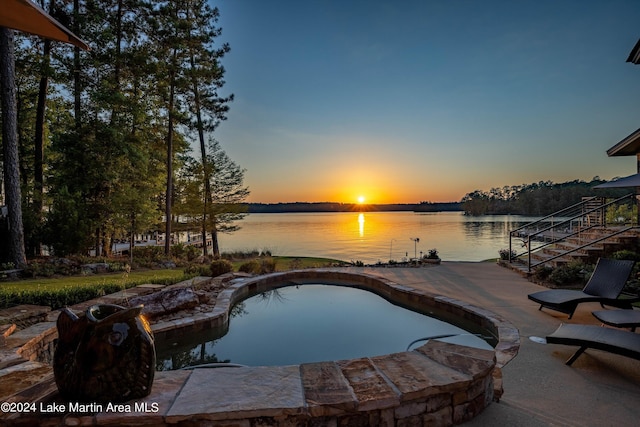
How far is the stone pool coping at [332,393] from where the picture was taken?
71.1 inches

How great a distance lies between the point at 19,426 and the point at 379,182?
24.2m

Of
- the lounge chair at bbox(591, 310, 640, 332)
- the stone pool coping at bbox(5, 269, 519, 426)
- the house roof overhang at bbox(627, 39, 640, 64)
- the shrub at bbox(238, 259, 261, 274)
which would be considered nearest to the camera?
the stone pool coping at bbox(5, 269, 519, 426)

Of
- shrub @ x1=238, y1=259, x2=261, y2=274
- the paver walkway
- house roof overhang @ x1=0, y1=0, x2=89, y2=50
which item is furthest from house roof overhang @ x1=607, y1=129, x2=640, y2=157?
house roof overhang @ x1=0, y1=0, x2=89, y2=50

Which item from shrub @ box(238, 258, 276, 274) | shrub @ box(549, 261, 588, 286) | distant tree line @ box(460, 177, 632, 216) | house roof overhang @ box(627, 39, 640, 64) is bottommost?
shrub @ box(238, 258, 276, 274)

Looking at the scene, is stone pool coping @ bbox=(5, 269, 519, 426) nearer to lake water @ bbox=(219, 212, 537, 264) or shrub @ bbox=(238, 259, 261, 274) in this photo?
shrub @ bbox=(238, 259, 261, 274)

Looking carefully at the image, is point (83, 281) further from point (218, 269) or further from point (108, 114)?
point (108, 114)

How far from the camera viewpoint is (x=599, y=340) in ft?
9.84

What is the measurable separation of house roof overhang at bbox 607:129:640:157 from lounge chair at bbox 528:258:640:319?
17.6ft

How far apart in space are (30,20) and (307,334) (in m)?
4.43

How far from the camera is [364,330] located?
4711 mm

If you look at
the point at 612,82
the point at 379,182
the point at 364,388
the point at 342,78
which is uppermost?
the point at 342,78

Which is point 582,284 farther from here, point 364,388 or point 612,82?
point 612,82

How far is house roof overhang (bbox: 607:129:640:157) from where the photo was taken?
A: 8242mm

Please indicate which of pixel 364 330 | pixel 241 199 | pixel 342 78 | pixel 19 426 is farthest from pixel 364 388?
pixel 241 199
